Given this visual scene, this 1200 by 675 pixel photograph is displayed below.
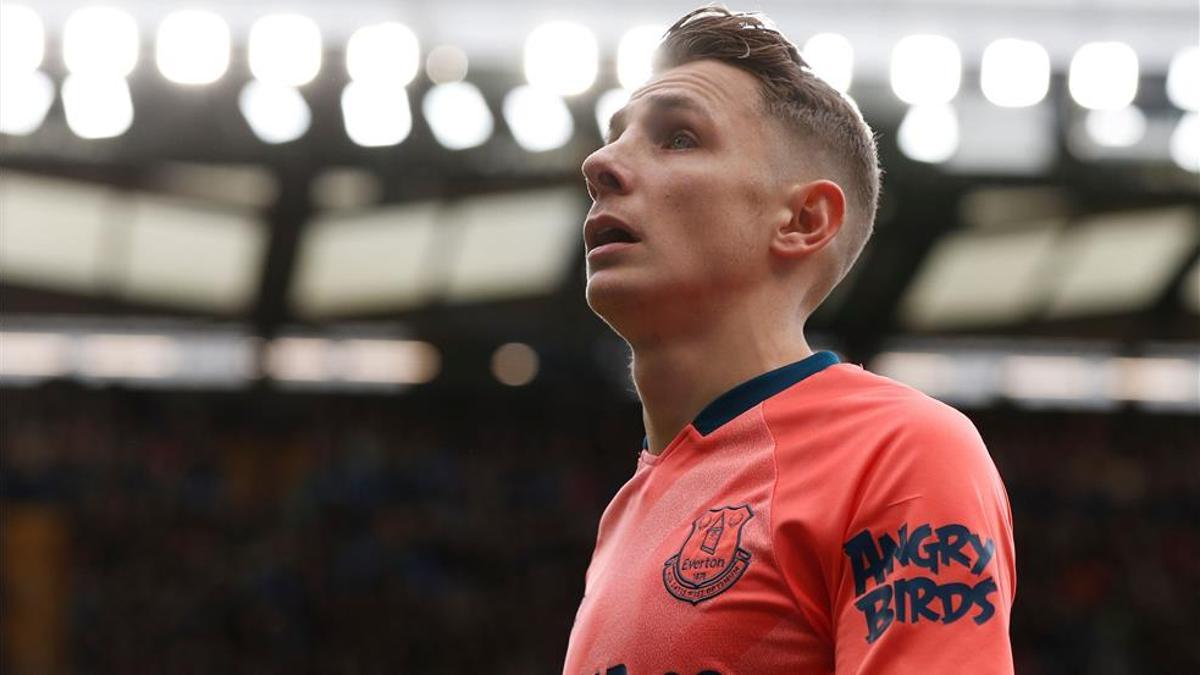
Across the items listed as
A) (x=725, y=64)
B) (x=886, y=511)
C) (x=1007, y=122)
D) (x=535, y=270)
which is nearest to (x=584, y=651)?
(x=886, y=511)

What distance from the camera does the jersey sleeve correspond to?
137cm

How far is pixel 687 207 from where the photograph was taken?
1806 mm

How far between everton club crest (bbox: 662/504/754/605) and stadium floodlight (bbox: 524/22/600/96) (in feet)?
32.4

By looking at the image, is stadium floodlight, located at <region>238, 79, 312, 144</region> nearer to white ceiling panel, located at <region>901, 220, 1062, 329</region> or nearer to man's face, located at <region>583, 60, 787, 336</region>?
white ceiling panel, located at <region>901, 220, 1062, 329</region>

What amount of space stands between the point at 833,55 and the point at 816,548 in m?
10.4

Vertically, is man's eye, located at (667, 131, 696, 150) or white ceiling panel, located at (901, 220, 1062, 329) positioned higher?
man's eye, located at (667, 131, 696, 150)

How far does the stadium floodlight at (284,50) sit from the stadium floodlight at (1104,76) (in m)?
5.58

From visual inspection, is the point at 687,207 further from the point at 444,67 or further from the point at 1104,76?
the point at 1104,76

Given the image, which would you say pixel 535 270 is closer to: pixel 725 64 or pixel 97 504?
pixel 97 504

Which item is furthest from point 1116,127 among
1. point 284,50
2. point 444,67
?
point 284,50

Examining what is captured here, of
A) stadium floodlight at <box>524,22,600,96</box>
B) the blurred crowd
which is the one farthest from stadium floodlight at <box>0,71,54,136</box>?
the blurred crowd

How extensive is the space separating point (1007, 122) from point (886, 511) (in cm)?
1089

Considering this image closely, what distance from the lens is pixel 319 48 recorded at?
36.8 feet

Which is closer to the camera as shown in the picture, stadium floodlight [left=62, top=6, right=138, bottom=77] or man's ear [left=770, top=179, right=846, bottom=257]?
man's ear [left=770, top=179, right=846, bottom=257]
